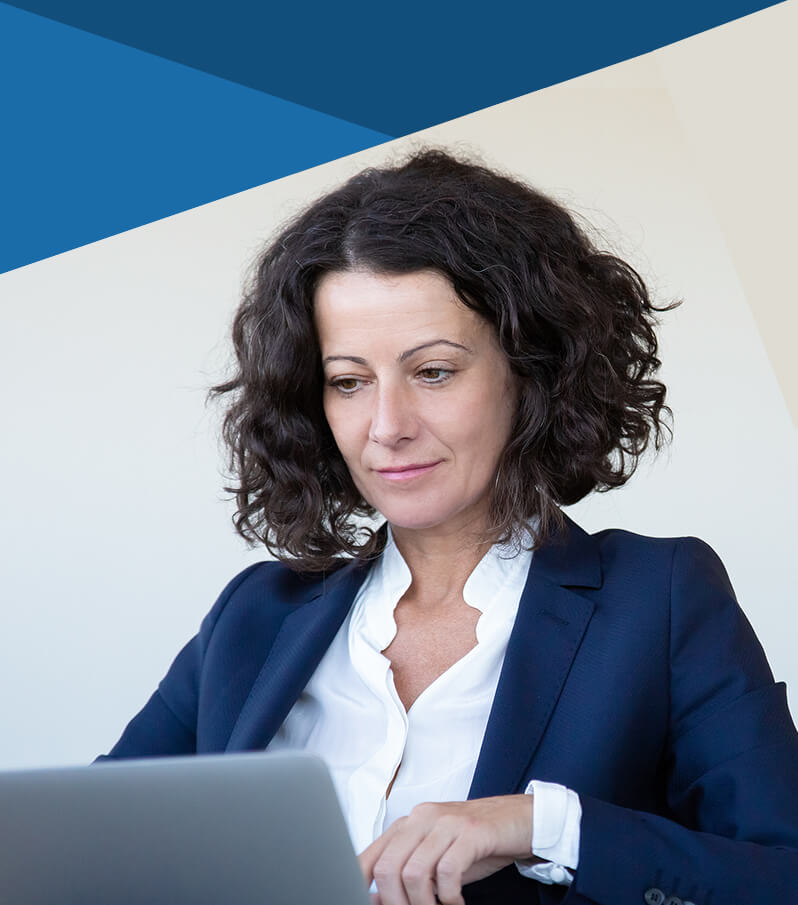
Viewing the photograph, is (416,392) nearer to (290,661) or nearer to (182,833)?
(290,661)

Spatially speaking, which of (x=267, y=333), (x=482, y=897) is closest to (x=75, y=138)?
(x=267, y=333)

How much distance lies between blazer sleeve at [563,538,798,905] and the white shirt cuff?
0.04 feet

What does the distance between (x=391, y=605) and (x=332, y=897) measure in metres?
1.00

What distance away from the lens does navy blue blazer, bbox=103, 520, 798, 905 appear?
1.52 metres

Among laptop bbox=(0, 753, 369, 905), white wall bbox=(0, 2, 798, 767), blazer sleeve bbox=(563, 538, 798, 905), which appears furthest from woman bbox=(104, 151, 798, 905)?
white wall bbox=(0, 2, 798, 767)

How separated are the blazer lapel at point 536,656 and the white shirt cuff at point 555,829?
0.19 metres

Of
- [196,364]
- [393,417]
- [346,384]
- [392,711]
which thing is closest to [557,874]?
[392,711]

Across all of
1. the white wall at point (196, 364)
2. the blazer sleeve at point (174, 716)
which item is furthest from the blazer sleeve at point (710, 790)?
the white wall at point (196, 364)

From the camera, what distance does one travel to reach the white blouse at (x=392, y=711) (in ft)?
5.85

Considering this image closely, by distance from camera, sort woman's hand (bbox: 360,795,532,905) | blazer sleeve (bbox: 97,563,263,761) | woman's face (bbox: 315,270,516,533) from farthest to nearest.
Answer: blazer sleeve (bbox: 97,563,263,761) < woman's face (bbox: 315,270,516,533) < woman's hand (bbox: 360,795,532,905)

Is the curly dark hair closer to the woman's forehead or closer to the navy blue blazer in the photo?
the woman's forehead

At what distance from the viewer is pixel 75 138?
13.8 ft

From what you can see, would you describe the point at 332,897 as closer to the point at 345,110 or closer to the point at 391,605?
the point at 391,605

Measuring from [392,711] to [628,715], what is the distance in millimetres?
354
